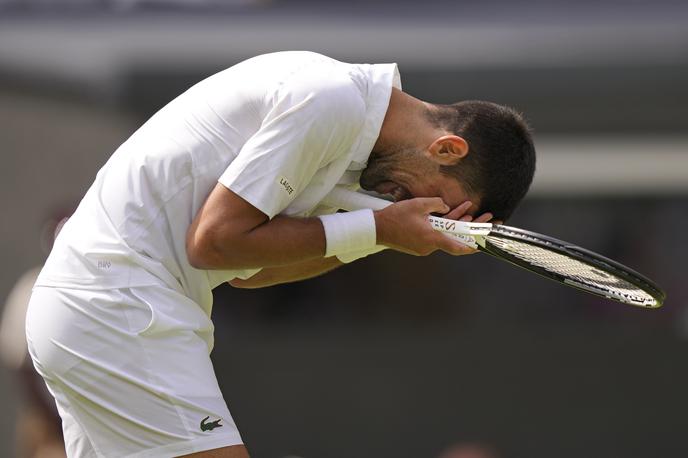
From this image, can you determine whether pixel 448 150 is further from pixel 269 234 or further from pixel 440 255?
pixel 440 255

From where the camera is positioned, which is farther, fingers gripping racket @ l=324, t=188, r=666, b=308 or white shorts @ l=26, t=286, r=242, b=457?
fingers gripping racket @ l=324, t=188, r=666, b=308

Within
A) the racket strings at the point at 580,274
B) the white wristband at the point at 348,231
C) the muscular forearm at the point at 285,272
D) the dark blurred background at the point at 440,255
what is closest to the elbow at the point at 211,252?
the white wristband at the point at 348,231

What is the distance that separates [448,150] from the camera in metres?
3.87

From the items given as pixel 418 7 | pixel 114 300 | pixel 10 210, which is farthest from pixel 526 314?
pixel 114 300

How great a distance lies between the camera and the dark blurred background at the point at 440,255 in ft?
28.0

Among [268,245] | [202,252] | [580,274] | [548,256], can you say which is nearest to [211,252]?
[202,252]

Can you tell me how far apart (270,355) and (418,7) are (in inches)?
111

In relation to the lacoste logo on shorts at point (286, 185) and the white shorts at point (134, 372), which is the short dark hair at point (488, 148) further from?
the white shorts at point (134, 372)

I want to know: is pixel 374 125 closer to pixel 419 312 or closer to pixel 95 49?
pixel 419 312

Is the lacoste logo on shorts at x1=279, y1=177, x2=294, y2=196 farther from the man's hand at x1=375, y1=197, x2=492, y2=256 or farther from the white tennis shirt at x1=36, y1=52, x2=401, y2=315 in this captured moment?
the man's hand at x1=375, y1=197, x2=492, y2=256

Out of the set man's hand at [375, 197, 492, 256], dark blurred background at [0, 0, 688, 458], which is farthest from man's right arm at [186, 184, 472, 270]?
dark blurred background at [0, 0, 688, 458]

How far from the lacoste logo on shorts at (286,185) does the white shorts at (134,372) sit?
47cm

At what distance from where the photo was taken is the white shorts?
145 inches

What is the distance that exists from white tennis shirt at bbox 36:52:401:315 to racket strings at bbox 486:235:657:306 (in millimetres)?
613
